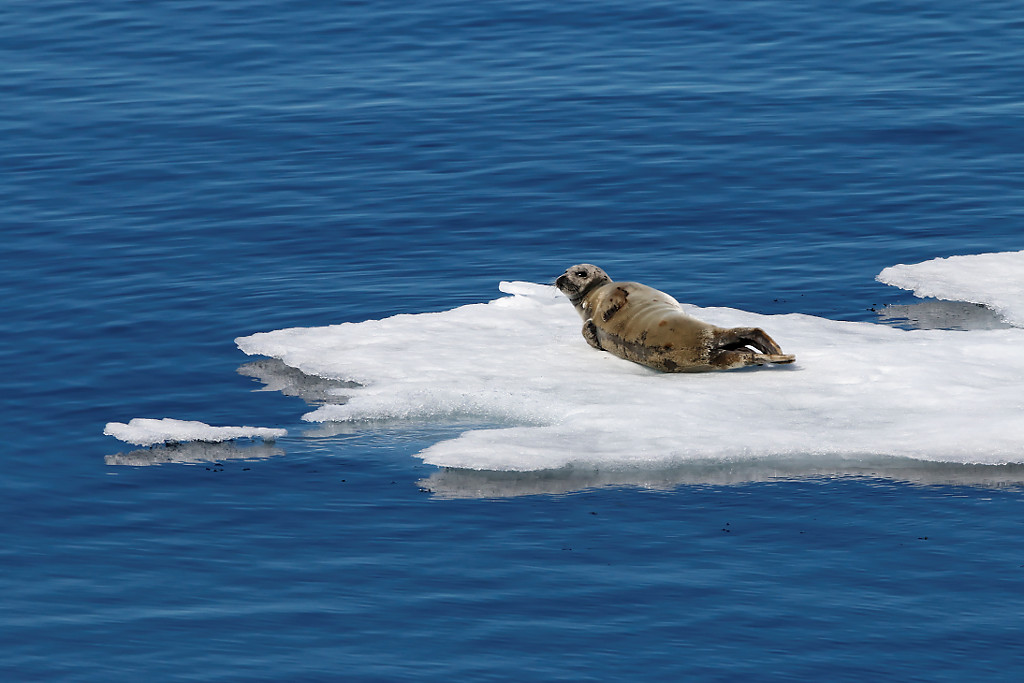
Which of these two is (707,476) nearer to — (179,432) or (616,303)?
(616,303)

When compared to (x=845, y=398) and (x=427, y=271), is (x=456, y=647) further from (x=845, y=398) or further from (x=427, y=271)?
(x=427, y=271)

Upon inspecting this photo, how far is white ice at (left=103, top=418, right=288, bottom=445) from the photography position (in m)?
9.67

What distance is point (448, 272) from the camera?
14.1m

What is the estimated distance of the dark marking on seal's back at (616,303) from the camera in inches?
433

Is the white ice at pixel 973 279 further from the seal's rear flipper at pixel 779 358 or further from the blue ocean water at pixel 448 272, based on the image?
the seal's rear flipper at pixel 779 358

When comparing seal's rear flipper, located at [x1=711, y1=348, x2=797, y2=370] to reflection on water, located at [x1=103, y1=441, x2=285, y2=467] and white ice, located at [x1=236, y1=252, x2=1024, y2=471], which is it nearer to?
white ice, located at [x1=236, y1=252, x2=1024, y2=471]

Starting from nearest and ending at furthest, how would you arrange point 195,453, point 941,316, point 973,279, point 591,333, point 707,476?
1. point 707,476
2. point 195,453
3. point 591,333
4. point 941,316
5. point 973,279

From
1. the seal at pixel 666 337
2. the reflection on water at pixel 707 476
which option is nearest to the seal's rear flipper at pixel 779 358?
the seal at pixel 666 337

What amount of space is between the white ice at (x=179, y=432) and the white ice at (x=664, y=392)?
424 millimetres

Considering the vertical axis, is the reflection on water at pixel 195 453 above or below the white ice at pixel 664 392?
below

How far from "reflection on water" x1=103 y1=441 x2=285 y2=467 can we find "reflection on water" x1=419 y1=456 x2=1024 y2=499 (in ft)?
3.66

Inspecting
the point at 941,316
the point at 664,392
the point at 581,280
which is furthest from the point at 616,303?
the point at 941,316

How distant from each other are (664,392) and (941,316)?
3.04m

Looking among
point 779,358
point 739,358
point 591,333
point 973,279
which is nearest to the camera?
point 779,358
